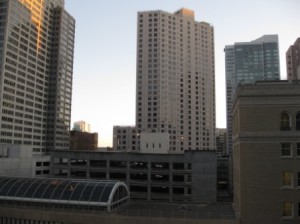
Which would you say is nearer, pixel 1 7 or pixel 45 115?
pixel 1 7

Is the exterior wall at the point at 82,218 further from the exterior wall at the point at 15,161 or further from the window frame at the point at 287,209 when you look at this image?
the exterior wall at the point at 15,161

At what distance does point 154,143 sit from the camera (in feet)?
382

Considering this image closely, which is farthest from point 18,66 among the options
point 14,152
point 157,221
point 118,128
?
point 157,221

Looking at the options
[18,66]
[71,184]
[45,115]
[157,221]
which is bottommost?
[157,221]

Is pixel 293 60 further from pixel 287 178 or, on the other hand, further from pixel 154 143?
pixel 287 178

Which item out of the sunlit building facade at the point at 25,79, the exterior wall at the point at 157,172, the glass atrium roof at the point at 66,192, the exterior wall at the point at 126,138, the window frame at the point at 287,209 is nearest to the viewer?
the window frame at the point at 287,209

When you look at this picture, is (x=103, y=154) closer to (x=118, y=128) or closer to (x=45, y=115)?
(x=118, y=128)

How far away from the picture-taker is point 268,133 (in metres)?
42.4

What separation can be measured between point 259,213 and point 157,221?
1317 cm

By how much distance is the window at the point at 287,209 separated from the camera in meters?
41.5

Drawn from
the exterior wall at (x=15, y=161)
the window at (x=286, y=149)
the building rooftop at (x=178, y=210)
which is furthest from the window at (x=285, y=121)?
the exterior wall at (x=15, y=161)

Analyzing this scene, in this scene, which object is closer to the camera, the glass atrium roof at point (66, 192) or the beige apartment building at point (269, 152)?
the beige apartment building at point (269, 152)

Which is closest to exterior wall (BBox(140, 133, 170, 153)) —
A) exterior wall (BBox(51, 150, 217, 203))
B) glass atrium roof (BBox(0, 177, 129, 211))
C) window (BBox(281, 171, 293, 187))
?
exterior wall (BBox(51, 150, 217, 203))

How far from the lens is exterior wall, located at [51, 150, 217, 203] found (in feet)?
276
